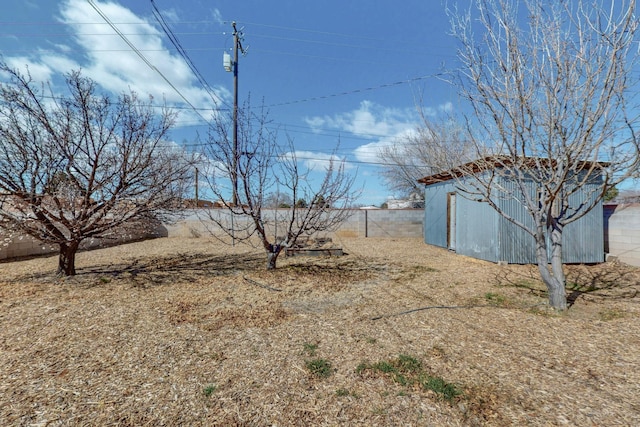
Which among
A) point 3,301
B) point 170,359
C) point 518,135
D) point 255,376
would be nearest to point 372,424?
point 255,376

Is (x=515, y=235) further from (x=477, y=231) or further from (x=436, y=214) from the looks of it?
(x=436, y=214)

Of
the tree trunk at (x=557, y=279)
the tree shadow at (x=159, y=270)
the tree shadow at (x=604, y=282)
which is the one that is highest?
the tree trunk at (x=557, y=279)

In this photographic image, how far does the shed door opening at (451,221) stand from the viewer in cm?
858

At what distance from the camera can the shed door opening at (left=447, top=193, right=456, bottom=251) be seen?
8578mm

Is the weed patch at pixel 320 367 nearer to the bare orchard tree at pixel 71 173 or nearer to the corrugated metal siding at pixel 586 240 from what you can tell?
the bare orchard tree at pixel 71 173

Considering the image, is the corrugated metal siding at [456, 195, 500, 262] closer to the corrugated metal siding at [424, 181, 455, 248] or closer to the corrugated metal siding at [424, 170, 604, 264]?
the corrugated metal siding at [424, 170, 604, 264]

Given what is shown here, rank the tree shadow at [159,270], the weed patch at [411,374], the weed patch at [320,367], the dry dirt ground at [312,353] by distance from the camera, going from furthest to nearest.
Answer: the tree shadow at [159,270] < the weed patch at [320,367] < the weed patch at [411,374] < the dry dirt ground at [312,353]

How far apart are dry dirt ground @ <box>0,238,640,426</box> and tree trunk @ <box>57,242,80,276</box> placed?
30cm

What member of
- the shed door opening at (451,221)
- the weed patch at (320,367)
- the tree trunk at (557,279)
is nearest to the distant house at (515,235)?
the shed door opening at (451,221)

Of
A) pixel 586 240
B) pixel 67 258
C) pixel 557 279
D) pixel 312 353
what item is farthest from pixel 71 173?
pixel 586 240

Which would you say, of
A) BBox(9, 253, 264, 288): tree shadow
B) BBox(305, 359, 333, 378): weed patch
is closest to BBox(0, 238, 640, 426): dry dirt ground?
BBox(305, 359, 333, 378): weed patch

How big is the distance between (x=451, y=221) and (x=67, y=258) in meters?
9.71

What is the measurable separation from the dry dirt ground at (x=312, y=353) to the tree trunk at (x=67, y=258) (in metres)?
0.30

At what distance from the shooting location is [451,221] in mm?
8781
